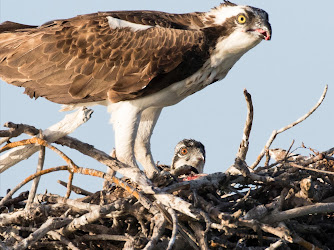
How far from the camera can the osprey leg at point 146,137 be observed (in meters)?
8.91

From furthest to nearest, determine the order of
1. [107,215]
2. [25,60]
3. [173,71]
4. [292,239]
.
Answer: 1. [25,60]
2. [173,71]
3. [107,215]
4. [292,239]

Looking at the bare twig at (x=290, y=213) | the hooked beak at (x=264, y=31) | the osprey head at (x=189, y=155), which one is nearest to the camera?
the bare twig at (x=290, y=213)

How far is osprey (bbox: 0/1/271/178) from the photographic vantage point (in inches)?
319

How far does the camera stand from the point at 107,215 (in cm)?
684

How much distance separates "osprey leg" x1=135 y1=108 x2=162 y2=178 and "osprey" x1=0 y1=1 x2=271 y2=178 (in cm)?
21

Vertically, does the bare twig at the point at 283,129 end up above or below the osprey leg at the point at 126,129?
below

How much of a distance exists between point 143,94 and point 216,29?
1.15m

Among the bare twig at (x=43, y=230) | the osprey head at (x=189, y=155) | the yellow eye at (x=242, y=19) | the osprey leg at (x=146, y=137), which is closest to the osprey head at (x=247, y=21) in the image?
the yellow eye at (x=242, y=19)

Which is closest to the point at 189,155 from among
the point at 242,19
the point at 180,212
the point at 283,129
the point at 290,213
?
the point at 283,129

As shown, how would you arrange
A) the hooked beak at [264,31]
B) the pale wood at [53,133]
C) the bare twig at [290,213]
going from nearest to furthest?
1. the bare twig at [290,213]
2. the pale wood at [53,133]
3. the hooked beak at [264,31]

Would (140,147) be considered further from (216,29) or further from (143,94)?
(216,29)

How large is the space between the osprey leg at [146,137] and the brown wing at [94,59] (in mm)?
855

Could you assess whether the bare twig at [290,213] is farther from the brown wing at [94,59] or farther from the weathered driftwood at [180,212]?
the brown wing at [94,59]

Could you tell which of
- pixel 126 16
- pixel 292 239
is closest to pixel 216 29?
pixel 126 16
